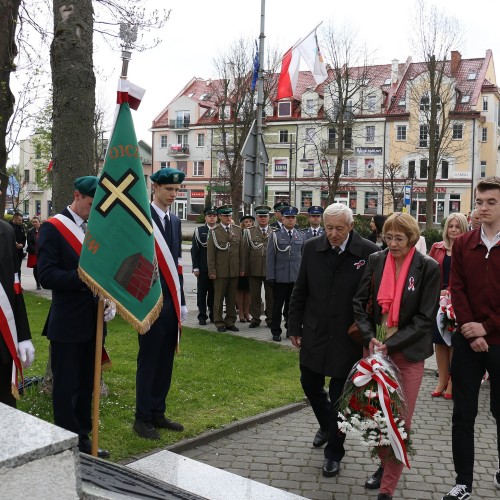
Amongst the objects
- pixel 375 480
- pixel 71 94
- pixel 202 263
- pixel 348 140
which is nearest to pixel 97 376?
pixel 375 480

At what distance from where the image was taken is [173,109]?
232ft

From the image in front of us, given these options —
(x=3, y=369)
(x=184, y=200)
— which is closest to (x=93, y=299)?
(x=3, y=369)

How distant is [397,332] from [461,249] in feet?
2.69

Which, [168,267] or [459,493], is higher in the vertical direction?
[168,267]

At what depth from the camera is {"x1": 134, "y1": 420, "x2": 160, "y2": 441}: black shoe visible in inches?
212

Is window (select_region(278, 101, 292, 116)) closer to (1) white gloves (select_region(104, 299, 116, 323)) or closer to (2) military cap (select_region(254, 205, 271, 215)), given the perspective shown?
(2) military cap (select_region(254, 205, 271, 215))

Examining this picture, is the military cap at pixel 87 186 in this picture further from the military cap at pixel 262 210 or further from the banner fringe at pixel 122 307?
the military cap at pixel 262 210

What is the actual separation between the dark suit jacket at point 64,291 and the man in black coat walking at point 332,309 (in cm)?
173

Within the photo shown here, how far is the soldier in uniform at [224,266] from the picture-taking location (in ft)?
37.2

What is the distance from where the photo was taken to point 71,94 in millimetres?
6395

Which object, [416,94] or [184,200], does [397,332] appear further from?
[184,200]

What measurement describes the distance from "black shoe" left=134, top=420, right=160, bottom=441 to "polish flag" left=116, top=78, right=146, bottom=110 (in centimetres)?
269

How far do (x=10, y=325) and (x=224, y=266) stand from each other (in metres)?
7.44

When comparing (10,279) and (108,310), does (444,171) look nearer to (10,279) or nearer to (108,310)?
(108,310)
